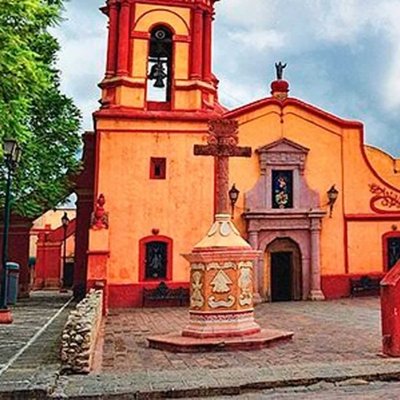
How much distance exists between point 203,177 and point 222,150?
789 centimetres

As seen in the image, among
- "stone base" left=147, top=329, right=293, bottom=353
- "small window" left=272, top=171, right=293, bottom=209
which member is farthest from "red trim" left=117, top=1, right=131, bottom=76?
"stone base" left=147, top=329, right=293, bottom=353

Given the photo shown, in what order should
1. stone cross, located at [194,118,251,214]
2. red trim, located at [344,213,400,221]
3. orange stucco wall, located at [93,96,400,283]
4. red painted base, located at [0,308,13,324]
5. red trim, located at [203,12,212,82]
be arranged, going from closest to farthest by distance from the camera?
stone cross, located at [194,118,251,214] → red painted base, located at [0,308,13,324] → orange stucco wall, located at [93,96,400,283] → red trim, located at [203,12,212,82] → red trim, located at [344,213,400,221]

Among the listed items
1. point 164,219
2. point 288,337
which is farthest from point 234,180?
point 288,337

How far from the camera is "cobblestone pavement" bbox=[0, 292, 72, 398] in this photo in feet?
22.2

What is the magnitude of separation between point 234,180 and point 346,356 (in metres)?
11.5

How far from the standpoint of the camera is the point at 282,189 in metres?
20.0

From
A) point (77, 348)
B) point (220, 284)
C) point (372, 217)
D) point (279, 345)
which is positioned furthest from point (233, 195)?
point (77, 348)

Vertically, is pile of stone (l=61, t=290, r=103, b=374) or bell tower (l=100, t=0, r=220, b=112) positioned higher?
bell tower (l=100, t=0, r=220, b=112)

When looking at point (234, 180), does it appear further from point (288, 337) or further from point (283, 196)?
point (288, 337)

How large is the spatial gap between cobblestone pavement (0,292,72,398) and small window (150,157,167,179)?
5690 mm

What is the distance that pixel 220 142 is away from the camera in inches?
442

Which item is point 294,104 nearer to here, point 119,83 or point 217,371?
point 119,83

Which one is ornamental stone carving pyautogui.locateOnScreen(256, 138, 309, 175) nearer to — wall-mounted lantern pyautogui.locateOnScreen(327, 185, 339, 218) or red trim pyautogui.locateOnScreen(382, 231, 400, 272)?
wall-mounted lantern pyautogui.locateOnScreen(327, 185, 339, 218)

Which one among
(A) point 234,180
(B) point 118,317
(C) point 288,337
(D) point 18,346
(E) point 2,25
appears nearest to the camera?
(E) point 2,25
